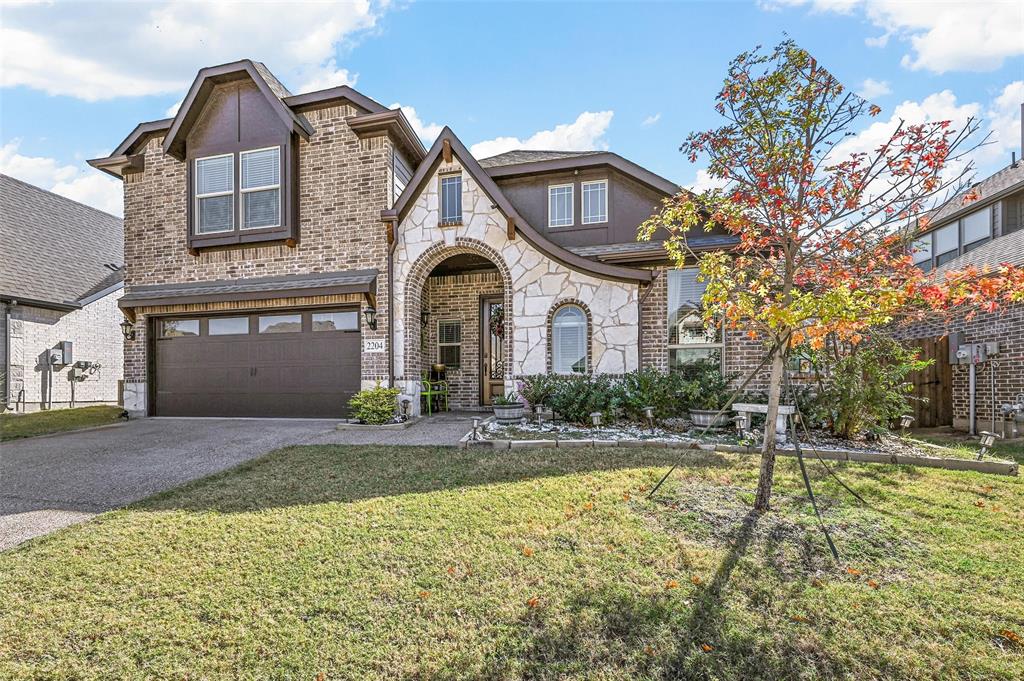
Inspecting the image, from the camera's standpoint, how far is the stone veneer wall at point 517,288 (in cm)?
876

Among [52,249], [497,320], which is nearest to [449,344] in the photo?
[497,320]

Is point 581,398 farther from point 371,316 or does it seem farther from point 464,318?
point 371,316

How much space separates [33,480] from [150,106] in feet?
30.6

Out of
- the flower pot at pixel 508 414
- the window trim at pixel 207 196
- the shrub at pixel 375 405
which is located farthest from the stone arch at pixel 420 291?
the window trim at pixel 207 196

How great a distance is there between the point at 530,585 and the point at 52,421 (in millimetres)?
12166

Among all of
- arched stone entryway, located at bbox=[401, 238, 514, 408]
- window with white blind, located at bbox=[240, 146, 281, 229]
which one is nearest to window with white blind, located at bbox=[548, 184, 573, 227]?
arched stone entryway, located at bbox=[401, 238, 514, 408]

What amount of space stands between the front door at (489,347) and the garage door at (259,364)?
300 cm

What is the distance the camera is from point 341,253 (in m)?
9.82

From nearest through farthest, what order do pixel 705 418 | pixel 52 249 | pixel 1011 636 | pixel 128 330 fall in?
pixel 1011 636 < pixel 705 418 < pixel 128 330 < pixel 52 249

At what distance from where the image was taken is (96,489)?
196 inches

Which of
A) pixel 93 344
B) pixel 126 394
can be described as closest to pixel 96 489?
pixel 126 394

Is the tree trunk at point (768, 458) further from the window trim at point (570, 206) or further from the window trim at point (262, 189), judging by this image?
the window trim at point (262, 189)

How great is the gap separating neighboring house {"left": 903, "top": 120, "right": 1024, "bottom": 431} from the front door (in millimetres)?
7853

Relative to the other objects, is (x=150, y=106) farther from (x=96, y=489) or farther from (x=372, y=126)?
(x=96, y=489)
